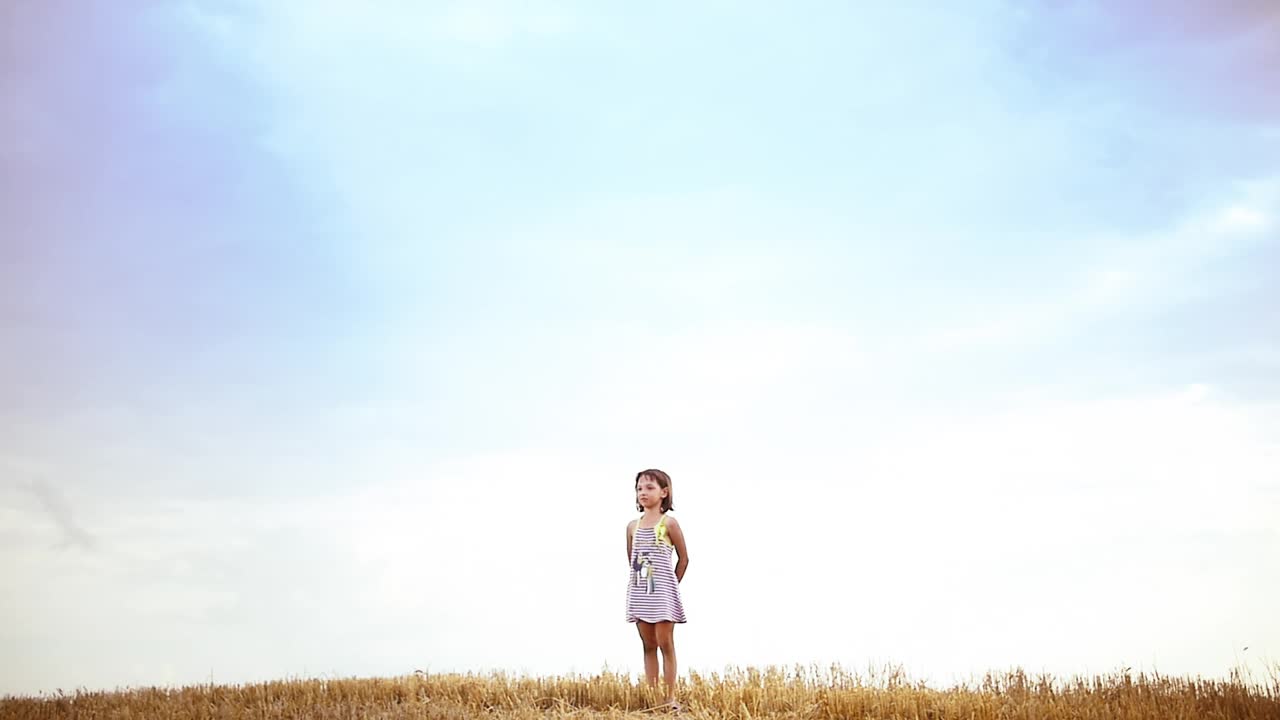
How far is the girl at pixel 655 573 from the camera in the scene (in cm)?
1190

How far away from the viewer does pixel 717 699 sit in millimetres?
11484

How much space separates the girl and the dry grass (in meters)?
0.48

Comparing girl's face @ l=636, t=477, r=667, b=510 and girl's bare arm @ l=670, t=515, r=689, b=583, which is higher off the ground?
girl's face @ l=636, t=477, r=667, b=510

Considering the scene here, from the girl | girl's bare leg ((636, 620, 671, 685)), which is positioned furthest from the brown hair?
girl's bare leg ((636, 620, 671, 685))

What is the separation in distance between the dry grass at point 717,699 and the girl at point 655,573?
1.58ft

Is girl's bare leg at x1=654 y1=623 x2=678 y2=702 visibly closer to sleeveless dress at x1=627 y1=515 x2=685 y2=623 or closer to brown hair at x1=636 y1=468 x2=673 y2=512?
sleeveless dress at x1=627 y1=515 x2=685 y2=623

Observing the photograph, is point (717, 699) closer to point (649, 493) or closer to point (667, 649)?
point (667, 649)

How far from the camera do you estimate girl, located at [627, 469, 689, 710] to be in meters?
11.9

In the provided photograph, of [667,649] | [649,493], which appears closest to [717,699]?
[667,649]

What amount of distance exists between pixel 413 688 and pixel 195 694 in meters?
3.12

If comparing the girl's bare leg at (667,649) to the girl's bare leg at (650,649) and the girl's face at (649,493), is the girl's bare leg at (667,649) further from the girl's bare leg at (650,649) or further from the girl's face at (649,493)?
the girl's face at (649,493)

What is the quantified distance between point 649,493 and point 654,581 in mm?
943

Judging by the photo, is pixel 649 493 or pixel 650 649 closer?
pixel 650 649

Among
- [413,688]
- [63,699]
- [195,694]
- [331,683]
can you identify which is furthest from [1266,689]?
[63,699]
